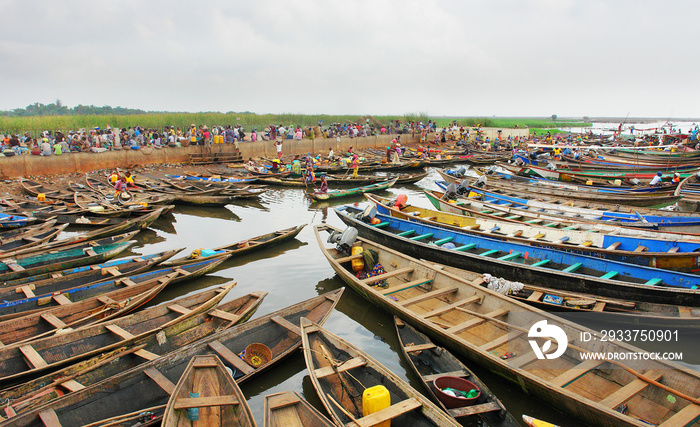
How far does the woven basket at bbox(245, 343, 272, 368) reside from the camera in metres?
6.20

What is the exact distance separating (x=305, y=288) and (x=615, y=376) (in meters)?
6.29

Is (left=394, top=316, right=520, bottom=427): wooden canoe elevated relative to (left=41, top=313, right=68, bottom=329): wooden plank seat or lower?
lower

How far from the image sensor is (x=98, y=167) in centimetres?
2106

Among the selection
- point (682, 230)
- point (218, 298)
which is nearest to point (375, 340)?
point (218, 298)

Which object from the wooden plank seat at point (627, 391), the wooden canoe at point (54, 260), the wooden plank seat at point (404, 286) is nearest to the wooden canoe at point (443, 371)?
the wooden plank seat at point (404, 286)

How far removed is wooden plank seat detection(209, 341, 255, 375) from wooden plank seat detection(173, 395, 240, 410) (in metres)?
1.13

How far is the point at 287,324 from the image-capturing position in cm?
666

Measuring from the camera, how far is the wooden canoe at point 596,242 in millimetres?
7922

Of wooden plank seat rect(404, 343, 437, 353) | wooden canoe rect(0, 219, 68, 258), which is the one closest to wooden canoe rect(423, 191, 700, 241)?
wooden plank seat rect(404, 343, 437, 353)

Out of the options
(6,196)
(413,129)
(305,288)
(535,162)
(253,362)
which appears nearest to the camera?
(253,362)

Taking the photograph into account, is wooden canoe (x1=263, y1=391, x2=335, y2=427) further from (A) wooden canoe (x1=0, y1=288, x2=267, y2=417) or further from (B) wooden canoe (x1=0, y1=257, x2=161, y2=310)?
(B) wooden canoe (x1=0, y1=257, x2=161, y2=310)

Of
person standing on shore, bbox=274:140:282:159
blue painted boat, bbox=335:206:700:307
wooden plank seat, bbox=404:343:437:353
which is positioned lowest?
wooden plank seat, bbox=404:343:437:353

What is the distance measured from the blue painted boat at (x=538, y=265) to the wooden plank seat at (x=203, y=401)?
594 cm

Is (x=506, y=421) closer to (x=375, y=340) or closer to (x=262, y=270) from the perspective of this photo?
(x=375, y=340)
